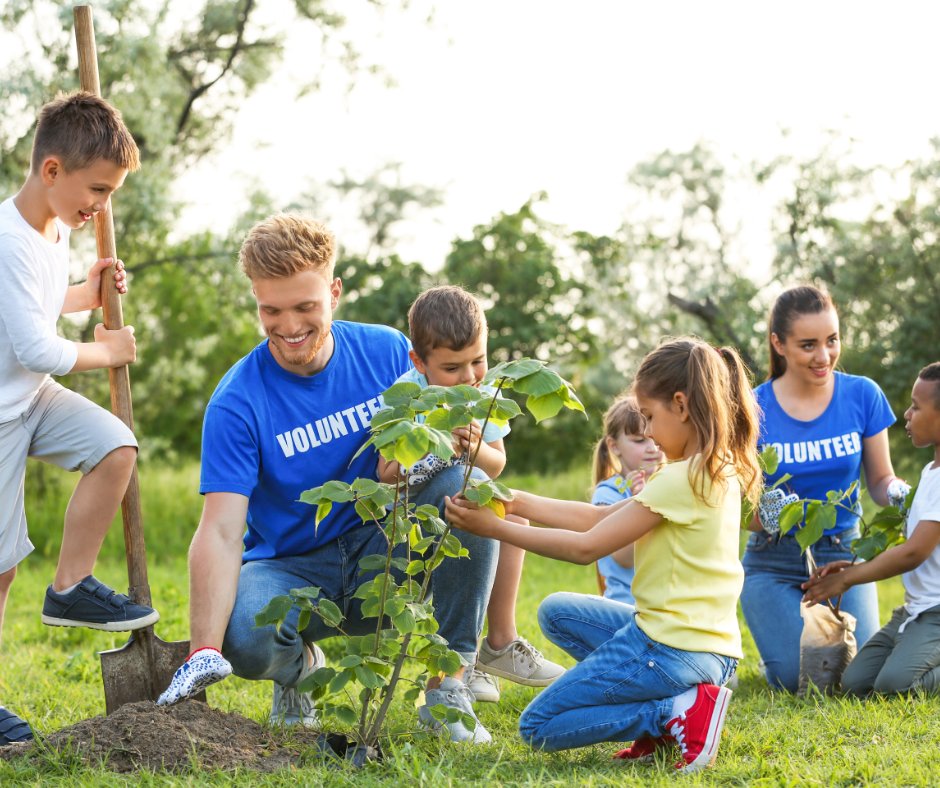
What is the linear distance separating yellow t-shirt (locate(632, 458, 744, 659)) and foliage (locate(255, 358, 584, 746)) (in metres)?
0.47

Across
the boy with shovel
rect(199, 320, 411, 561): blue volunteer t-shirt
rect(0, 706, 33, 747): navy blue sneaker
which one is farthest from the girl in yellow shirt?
rect(0, 706, 33, 747): navy blue sneaker

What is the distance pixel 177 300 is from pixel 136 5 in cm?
579

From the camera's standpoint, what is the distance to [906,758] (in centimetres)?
307

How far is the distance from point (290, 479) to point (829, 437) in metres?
2.36

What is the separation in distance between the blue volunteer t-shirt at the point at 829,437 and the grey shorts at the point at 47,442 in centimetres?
267

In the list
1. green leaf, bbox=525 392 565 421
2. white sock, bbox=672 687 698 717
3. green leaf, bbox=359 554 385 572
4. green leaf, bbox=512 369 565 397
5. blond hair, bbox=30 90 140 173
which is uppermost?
blond hair, bbox=30 90 140 173

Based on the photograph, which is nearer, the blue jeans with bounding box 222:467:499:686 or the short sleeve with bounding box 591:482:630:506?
the blue jeans with bounding box 222:467:499:686

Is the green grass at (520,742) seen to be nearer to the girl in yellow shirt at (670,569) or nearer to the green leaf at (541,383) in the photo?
the girl in yellow shirt at (670,569)

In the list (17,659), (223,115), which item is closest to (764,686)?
(17,659)

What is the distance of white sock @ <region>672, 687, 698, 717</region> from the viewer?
3.14 m

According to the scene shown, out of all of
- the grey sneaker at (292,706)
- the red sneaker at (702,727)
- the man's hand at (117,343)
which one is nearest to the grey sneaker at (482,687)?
the grey sneaker at (292,706)

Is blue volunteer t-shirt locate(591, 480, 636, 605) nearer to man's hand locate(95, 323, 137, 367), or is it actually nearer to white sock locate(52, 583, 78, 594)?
man's hand locate(95, 323, 137, 367)

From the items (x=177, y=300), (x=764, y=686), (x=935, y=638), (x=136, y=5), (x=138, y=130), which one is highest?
(x=136, y=5)

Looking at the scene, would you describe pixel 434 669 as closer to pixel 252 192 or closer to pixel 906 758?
pixel 906 758
